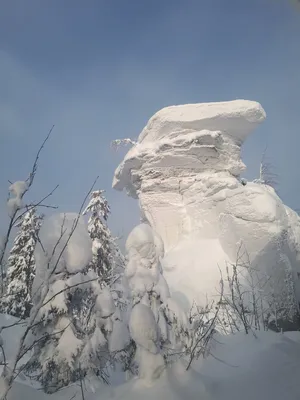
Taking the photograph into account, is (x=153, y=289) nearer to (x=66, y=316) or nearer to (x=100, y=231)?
(x=66, y=316)

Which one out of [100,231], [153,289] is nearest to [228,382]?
[153,289]

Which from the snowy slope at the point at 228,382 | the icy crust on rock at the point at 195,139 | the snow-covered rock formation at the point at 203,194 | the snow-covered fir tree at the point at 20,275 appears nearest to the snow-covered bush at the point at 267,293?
the snow-covered rock formation at the point at 203,194

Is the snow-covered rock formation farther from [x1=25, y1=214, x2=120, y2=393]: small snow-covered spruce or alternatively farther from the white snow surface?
the white snow surface

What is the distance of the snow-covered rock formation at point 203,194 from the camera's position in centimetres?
1309

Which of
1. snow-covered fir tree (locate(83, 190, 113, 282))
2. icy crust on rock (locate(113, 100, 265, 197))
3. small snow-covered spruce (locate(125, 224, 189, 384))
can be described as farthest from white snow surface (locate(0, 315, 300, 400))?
snow-covered fir tree (locate(83, 190, 113, 282))

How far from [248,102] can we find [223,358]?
1436 centimetres

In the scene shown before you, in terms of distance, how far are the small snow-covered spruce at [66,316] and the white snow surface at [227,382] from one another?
28.8 inches

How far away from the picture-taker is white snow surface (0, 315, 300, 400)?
2.99m

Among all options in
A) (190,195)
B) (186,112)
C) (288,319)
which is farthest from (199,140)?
(288,319)

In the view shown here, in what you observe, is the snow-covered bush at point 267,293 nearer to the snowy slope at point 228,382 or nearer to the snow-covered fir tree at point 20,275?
the snowy slope at point 228,382

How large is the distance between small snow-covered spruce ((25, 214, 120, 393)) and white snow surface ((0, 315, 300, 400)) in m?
0.73

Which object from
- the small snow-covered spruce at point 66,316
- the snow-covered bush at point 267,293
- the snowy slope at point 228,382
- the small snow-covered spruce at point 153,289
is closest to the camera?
the snowy slope at point 228,382

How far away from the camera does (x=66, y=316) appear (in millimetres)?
5199

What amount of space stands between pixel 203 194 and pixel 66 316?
11500 mm
